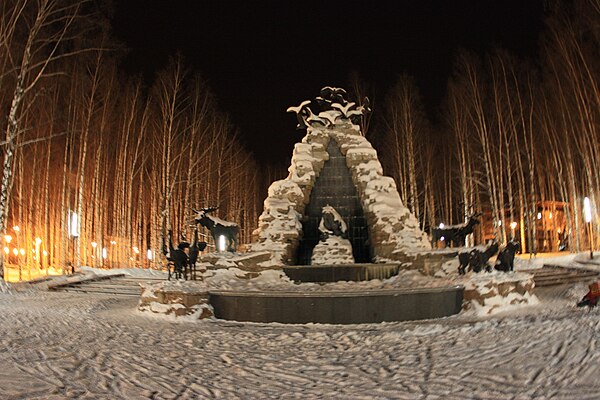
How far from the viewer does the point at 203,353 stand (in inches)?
272

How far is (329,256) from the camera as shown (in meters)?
14.2

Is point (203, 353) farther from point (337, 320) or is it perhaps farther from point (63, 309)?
point (63, 309)

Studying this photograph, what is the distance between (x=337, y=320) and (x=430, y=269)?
474 cm

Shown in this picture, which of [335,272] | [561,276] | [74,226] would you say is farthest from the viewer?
[74,226]

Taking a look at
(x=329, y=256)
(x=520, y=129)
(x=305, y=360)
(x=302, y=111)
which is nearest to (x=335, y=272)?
(x=329, y=256)

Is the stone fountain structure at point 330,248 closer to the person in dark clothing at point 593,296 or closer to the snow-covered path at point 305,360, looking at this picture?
the snow-covered path at point 305,360

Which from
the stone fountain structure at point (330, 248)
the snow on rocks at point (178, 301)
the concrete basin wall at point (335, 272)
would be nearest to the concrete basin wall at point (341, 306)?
the stone fountain structure at point (330, 248)

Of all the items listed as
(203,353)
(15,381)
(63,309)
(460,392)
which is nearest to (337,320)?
(203,353)

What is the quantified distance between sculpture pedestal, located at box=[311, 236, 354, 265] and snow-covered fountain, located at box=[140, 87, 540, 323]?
30 mm

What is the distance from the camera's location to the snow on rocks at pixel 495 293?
33.7 feet

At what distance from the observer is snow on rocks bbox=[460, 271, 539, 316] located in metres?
10.3

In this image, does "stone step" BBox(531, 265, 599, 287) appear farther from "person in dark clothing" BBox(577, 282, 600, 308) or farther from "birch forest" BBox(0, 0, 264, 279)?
"birch forest" BBox(0, 0, 264, 279)

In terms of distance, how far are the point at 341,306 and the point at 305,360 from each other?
3.04m

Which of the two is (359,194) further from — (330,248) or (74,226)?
(74,226)
